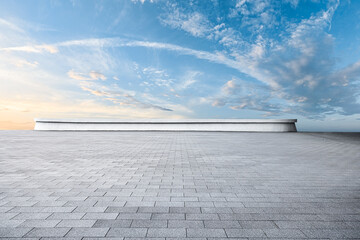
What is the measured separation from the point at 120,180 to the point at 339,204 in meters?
4.02

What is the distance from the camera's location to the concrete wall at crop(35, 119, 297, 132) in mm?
22969

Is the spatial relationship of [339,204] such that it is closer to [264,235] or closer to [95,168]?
[264,235]

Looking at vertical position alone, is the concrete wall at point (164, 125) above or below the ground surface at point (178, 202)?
above

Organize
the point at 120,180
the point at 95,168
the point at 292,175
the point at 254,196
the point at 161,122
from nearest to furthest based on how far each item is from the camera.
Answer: the point at 254,196, the point at 120,180, the point at 292,175, the point at 95,168, the point at 161,122

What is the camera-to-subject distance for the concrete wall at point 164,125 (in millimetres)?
22969

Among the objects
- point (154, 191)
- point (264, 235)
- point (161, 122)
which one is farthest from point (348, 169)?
point (161, 122)

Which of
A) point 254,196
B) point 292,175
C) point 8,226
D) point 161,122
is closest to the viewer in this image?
point 8,226

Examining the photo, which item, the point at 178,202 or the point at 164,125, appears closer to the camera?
the point at 178,202

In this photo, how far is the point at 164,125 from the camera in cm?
2352

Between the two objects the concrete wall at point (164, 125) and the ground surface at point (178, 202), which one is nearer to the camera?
the ground surface at point (178, 202)

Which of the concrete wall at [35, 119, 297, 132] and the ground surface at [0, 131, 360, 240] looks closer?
the ground surface at [0, 131, 360, 240]

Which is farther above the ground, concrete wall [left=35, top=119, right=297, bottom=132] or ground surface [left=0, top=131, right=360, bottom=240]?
concrete wall [left=35, top=119, right=297, bottom=132]

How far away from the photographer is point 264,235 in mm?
2459

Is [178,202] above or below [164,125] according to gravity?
below
